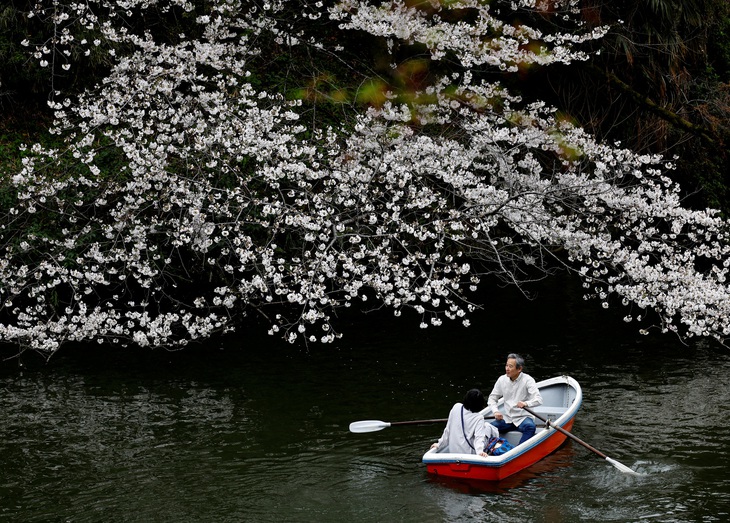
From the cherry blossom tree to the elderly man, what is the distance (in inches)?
93.3

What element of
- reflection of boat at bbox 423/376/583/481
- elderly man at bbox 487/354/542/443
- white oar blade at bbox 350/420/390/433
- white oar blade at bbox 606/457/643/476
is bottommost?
white oar blade at bbox 606/457/643/476

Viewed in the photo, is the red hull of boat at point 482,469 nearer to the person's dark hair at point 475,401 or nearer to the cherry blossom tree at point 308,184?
the person's dark hair at point 475,401

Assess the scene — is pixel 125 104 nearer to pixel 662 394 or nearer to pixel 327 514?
pixel 327 514

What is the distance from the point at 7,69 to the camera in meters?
19.0

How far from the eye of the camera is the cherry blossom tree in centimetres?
1476

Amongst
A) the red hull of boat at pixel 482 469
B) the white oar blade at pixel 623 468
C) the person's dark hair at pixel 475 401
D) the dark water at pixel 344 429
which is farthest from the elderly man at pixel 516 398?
the white oar blade at pixel 623 468

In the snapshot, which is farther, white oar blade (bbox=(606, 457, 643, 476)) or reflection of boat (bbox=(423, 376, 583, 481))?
white oar blade (bbox=(606, 457, 643, 476))

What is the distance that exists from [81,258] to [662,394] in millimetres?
9429

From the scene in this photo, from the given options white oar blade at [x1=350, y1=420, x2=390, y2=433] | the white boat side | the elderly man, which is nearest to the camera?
the white boat side

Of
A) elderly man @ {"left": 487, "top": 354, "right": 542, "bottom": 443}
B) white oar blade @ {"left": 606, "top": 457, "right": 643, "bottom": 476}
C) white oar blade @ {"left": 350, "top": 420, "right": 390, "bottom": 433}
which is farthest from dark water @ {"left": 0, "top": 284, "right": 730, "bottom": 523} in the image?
elderly man @ {"left": 487, "top": 354, "right": 542, "bottom": 443}

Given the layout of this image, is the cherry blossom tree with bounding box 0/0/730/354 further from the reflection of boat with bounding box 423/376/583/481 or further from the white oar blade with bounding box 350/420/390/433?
the reflection of boat with bounding box 423/376/583/481

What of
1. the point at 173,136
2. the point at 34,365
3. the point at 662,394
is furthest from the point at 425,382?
the point at 34,365

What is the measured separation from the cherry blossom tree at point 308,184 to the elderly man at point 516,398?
2.37 meters

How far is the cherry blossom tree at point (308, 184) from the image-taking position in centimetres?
1476
